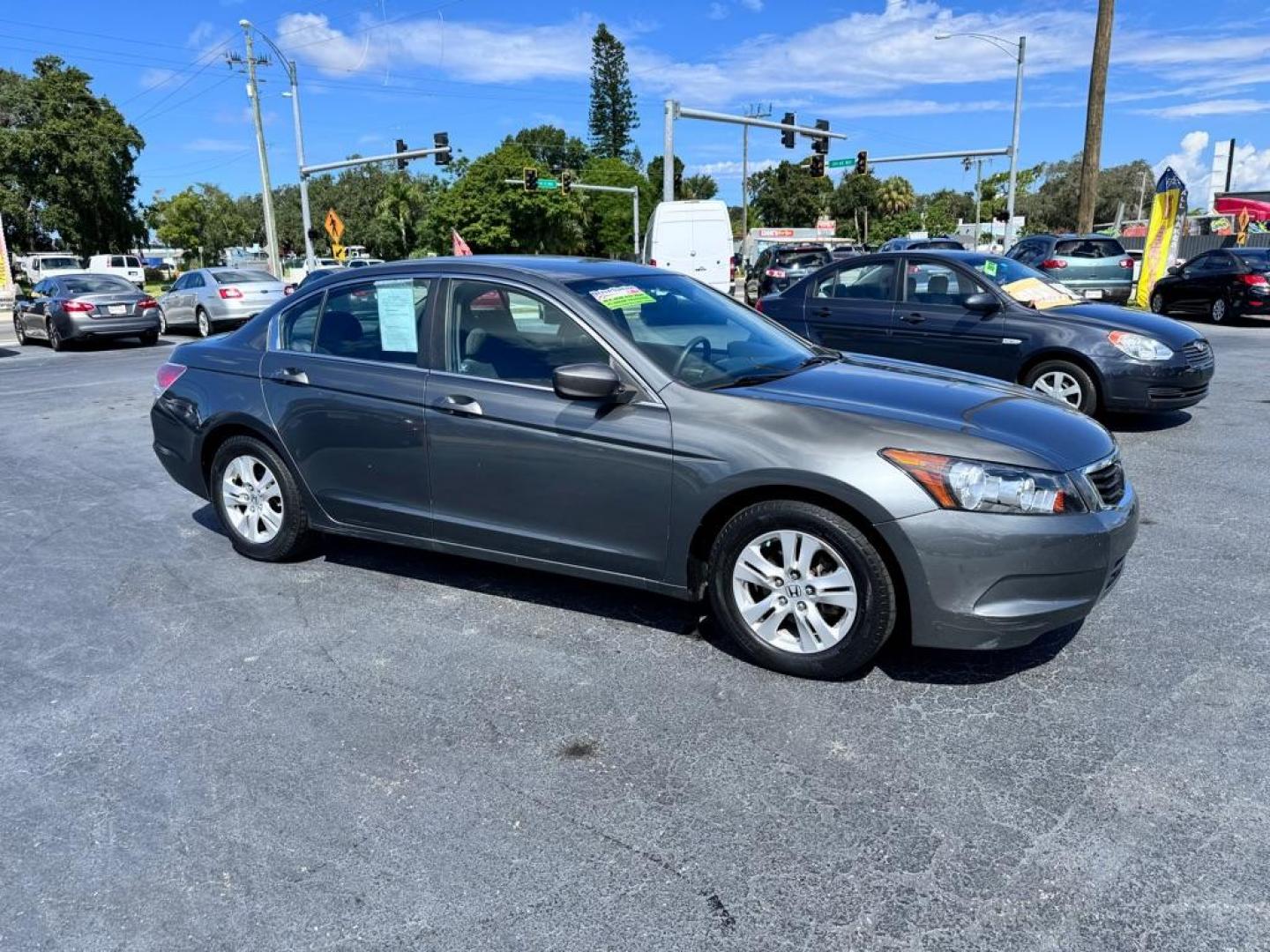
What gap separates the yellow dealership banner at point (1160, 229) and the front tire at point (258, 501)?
20790mm

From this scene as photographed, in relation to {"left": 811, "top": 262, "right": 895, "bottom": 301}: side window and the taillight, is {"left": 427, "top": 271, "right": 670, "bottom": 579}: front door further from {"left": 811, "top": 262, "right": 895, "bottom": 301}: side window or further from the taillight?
{"left": 811, "top": 262, "right": 895, "bottom": 301}: side window

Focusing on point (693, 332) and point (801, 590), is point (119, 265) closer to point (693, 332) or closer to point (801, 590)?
point (693, 332)

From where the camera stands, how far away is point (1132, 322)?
780 cm

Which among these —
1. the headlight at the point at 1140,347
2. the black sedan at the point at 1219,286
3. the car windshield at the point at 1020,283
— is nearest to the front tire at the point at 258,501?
the car windshield at the point at 1020,283

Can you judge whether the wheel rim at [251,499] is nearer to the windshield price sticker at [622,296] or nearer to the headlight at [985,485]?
the windshield price sticker at [622,296]

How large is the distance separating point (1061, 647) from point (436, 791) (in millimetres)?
2582

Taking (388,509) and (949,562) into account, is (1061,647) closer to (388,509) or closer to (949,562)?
(949,562)

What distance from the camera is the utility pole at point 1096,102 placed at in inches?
862

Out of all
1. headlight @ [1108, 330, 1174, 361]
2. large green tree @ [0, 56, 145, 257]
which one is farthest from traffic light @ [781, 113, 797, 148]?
large green tree @ [0, 56, 145, 257]

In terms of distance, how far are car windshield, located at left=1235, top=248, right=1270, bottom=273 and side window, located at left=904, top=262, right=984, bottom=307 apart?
13068 millimetres

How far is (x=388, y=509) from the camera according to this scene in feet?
14.8

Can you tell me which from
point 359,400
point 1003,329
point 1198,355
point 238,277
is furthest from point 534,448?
point 238,277

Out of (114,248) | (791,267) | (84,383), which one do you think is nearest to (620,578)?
(84,383)

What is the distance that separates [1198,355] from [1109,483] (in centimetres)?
502
